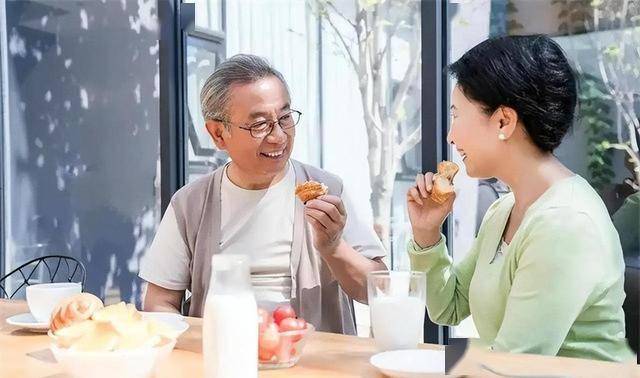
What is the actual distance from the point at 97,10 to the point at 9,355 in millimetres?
2701

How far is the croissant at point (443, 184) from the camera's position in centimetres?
176

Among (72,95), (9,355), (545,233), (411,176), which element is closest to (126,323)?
(9,355)

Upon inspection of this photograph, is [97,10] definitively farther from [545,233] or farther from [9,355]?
[545,233]

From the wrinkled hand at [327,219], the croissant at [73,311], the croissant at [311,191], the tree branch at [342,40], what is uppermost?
the tree branch at [342,40]

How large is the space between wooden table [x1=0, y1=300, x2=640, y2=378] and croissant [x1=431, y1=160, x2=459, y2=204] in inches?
17.7

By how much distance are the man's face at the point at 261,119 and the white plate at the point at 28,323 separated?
0.74 m

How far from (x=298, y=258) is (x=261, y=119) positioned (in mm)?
424

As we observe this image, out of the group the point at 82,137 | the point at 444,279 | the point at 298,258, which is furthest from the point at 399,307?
the point at 82,137

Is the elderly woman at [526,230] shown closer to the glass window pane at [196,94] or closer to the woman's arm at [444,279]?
the woman's arm at [444,279]

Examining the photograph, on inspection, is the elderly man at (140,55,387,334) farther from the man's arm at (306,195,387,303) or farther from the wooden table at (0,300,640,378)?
the wooden table at (0,300,640,378)

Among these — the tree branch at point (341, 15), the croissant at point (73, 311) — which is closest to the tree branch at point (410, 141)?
the tree branch at point (341, 15)

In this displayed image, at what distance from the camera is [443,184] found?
1775 mm

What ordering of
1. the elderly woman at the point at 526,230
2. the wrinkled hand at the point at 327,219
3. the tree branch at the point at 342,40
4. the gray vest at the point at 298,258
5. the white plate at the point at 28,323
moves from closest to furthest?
the elderly woman at the point at 526,230 → the white plate at the point at 28,323 → the wrinkled hand at the point at 327,219 → the gray vest at the point at 298,258 → the tree branch at the point at 342,40

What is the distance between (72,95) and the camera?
377 cm
